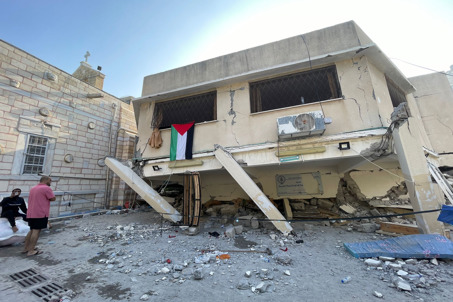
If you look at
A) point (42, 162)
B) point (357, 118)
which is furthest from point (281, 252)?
point (42, 162)

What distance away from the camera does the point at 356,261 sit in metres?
3.41

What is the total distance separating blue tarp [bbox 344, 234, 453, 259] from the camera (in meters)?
3.07

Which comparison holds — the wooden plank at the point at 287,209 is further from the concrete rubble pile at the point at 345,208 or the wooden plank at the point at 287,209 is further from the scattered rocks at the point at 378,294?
the scattered rocks at the point at 378,294

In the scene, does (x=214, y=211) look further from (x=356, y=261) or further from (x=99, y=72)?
(x=99, y=72)

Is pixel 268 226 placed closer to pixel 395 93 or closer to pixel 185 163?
pixel 185 163

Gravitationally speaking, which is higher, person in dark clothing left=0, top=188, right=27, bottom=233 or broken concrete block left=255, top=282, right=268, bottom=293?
person in dark clothing left=0, top=188, right=27, bottom=233

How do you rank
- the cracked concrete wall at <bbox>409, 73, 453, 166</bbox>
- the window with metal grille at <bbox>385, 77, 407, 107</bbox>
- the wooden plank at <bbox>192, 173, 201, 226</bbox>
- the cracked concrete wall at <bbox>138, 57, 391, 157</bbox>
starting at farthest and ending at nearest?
the cracked concrete wall at <bbox>409, 73, 453, 166</bbox> → the window with metal grille at <bbox>385, 77, 407, 107</bbox> → the wooden plank at <bbox>192, 173, 201, 226</bbox> → the cracked concrete wall at <bbox>138, 57, 391, 157</bbox>

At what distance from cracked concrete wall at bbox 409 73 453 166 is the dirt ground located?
19.6 ft

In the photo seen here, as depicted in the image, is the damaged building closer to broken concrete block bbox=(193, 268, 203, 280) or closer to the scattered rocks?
the scattered rocks

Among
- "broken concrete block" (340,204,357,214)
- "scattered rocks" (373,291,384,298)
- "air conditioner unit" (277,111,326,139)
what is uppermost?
"air conditioner unit" (277,111,326,139)

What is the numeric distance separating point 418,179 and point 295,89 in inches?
147

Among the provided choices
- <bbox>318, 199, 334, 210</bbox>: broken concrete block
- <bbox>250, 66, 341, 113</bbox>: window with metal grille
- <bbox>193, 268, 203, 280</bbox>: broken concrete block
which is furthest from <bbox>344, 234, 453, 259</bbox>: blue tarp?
<bbox>250, 66, 341, 113</bbox>: window with metal grille

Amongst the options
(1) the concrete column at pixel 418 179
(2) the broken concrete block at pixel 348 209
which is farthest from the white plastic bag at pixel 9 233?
(2) the broken concrete block at pixel 348 209

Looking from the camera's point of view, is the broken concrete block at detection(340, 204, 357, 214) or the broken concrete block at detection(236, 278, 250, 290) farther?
the broken concrete block at detection(340, 204, 357, 214)
